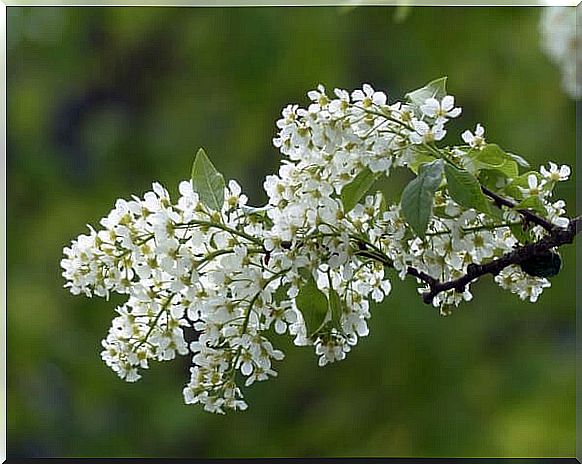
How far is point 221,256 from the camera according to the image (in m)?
0.70

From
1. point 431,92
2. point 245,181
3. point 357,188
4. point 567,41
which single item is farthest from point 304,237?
point 245,181

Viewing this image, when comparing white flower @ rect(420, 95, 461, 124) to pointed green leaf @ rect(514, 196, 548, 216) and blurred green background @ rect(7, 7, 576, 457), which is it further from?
blurred green background @ rect(7, 7, 576, 457)

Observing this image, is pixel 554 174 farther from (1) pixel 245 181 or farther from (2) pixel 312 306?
(1) pixel 245 181

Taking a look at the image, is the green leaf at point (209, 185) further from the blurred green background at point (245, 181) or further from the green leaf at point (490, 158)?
the blurred green background at point (245, 181)

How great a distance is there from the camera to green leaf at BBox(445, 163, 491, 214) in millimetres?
651

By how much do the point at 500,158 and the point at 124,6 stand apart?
7.21ft

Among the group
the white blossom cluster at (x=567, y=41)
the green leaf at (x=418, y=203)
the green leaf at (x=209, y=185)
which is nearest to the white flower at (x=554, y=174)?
the green leaf at (x=418, y=203)

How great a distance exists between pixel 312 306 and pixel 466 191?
137 mm

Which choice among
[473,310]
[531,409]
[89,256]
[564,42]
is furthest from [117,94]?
[89,256]

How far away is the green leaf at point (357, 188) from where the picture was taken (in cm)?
67

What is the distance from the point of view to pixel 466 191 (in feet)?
2.14

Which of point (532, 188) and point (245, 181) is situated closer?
point (532, 188)

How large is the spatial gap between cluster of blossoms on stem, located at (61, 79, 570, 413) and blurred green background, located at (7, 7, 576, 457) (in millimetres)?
1860

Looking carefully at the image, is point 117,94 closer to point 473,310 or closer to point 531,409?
point 473,310
